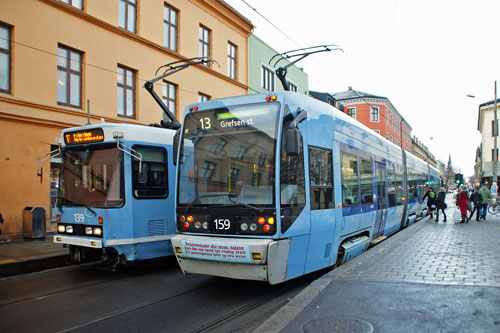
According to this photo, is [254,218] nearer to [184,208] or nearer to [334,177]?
[184,208]

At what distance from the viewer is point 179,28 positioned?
19.0 meters

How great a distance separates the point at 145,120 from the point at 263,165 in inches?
489

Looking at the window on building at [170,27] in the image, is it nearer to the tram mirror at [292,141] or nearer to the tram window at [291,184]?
the tram window at [291,184]

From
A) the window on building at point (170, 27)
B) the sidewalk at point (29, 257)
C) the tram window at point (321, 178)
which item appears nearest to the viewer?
the tram window at point (321, 178)

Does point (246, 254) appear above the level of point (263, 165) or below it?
below

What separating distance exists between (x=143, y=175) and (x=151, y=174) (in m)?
0.64

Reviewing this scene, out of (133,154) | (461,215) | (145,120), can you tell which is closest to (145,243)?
(133,154)

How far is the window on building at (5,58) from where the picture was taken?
38.9 ft

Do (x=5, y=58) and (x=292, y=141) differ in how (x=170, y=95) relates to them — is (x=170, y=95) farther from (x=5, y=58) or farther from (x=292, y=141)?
(x=292, y=141)

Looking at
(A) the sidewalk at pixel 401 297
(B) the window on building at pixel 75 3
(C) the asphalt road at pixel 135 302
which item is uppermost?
(B) the window on building at pixel 75 3

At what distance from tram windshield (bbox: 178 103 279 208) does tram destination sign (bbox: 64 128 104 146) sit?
7.08 ft

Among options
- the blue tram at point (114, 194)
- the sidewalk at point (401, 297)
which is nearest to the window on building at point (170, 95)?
the blue tram at point (114, 194)

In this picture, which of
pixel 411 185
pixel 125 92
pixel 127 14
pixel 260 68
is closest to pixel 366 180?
pixel 411 185

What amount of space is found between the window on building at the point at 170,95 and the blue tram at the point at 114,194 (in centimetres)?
1032
